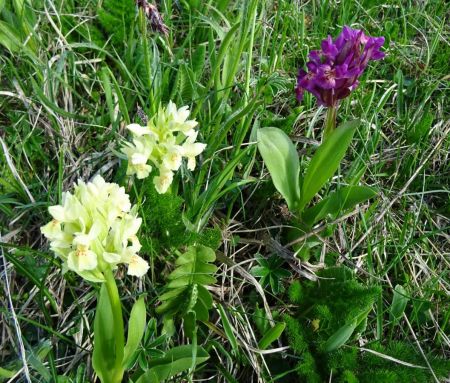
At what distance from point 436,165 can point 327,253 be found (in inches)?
24.5

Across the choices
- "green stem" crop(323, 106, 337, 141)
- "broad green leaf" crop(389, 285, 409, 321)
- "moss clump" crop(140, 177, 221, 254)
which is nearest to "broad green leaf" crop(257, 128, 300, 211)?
"green stem" crop(323, 106, 337, 141)

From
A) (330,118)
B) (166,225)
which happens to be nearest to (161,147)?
(166,225)

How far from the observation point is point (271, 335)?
139 centimetres

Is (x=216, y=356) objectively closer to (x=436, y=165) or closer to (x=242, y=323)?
(x=242, y=323)

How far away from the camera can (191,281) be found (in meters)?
1.42

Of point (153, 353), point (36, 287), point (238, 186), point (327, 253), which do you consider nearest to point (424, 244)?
point (327, 253)

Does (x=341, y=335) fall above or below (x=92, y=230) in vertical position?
below

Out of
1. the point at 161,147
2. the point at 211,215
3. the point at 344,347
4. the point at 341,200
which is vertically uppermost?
the point at 161,147

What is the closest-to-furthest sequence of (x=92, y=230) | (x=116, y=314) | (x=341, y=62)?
(x=92, y=230), (x=116, y=314), (x=341, y=62)

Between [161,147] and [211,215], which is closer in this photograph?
[161,147]

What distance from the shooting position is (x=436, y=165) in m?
1.96

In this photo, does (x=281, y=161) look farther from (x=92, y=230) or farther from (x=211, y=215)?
(x=92, y=230)

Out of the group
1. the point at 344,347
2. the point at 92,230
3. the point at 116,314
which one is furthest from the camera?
the point at 344,347

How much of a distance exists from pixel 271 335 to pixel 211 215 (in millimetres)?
414
